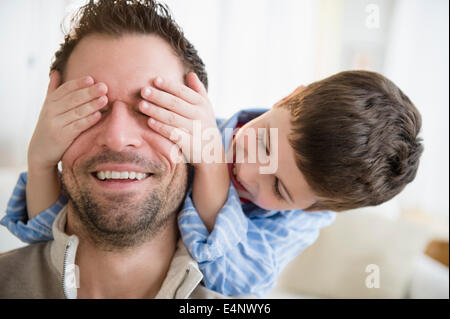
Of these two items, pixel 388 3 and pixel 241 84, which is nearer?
pixel 241 84

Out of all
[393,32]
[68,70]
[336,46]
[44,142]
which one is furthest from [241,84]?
[393,32]

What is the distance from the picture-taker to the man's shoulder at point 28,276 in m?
0.99

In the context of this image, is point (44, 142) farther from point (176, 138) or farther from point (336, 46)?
point (336, 46)

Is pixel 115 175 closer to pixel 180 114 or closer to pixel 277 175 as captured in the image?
pixel 180 114

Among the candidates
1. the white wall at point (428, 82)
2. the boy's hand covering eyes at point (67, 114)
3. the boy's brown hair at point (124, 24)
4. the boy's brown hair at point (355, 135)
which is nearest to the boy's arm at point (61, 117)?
the boy's hand covering eyes at point (67, 114)

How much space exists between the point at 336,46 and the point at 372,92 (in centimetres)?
75

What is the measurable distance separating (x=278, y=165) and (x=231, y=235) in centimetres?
23

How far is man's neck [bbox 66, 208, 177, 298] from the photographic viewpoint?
1057 millimetres

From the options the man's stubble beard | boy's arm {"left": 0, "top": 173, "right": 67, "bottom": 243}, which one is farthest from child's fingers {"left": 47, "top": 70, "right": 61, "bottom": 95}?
boy's arm {"left": 0, "top": 173, "right": 67, "bottom": 243}

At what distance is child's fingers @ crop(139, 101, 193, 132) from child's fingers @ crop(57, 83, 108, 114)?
0.31 ft

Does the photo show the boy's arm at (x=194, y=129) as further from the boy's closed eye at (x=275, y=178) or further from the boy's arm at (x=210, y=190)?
the boy's closed eye at (x=275, y=178)

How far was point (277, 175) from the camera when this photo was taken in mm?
1060

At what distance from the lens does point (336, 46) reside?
1.64m

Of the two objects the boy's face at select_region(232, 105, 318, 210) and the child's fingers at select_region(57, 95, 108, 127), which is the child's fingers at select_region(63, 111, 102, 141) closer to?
the child's fingers at select_region(57, 95, 108, 127)
